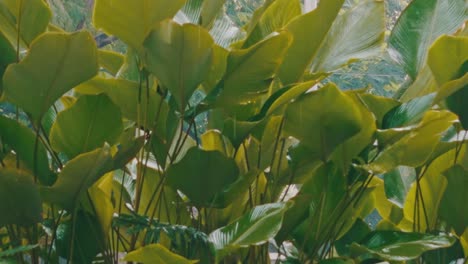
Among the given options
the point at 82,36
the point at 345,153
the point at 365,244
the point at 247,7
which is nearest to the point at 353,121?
the point at 345,153

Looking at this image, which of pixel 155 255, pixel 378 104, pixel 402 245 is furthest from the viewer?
pixel 378 104

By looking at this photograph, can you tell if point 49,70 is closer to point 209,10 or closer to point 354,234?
point 209,10

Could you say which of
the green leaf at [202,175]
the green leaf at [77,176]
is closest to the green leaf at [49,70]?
the green leaf at [77,176]

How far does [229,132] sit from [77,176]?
251 millimetres

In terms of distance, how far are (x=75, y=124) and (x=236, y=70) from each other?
9.9 inches

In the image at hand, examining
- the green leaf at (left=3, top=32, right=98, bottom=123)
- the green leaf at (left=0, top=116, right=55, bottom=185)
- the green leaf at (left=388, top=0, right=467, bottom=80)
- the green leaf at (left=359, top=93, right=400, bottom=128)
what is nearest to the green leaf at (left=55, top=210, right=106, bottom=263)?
the green leaf at (left=0, top=116, right=55, bottom=185)

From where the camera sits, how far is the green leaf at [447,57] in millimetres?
1218

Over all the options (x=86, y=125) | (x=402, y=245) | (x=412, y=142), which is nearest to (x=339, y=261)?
(x=402, y=245)

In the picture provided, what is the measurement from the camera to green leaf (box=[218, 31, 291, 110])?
3.79 feet

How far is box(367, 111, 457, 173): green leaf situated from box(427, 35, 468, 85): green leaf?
9cm

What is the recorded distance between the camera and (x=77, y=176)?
1109 millimetres

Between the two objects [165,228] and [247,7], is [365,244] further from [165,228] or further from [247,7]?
[247,7]

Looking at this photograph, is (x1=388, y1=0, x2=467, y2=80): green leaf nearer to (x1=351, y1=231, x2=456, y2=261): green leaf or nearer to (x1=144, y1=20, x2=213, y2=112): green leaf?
(x1=351, y1=231, x2=456, y2=261): green leaf

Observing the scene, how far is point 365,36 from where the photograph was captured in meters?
1.35
